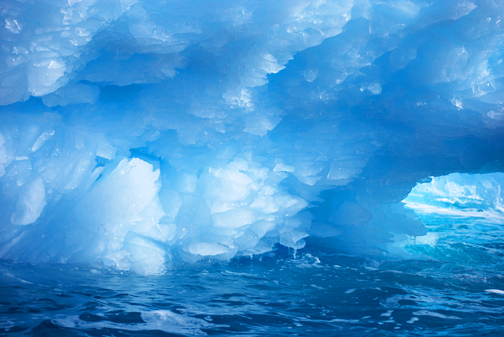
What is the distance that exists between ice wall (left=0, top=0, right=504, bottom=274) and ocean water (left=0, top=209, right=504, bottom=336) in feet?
1.62

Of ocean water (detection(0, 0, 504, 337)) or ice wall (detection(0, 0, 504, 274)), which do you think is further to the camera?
ice wall (detection(0, 0, 504, 274))

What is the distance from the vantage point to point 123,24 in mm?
3352

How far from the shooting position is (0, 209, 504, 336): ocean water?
2225mm

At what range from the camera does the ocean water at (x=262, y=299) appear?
2.22m

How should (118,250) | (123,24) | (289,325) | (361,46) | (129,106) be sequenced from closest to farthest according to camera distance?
1. (289,325)
2. (123,24)
3. (361,46)
4. (118,250)
5. (129,106)

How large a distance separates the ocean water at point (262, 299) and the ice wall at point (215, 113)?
0.49m

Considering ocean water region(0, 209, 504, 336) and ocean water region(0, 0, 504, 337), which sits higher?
ocean water region(0, 0, 504, 337)

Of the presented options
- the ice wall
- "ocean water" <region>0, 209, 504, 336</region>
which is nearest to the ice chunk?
the ice wall

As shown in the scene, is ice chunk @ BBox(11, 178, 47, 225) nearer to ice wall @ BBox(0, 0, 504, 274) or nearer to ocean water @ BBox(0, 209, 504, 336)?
ice wall @ BBox(0, 0, 504, 274)

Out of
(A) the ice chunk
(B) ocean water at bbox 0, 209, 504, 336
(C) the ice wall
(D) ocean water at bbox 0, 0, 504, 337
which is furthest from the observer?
(A) the ice chunk

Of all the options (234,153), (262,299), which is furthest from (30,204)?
(262,299)

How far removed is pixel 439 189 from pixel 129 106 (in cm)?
1507

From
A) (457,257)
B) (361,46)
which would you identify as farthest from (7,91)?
(457,257)

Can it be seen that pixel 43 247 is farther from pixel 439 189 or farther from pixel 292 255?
pixel 439 189
